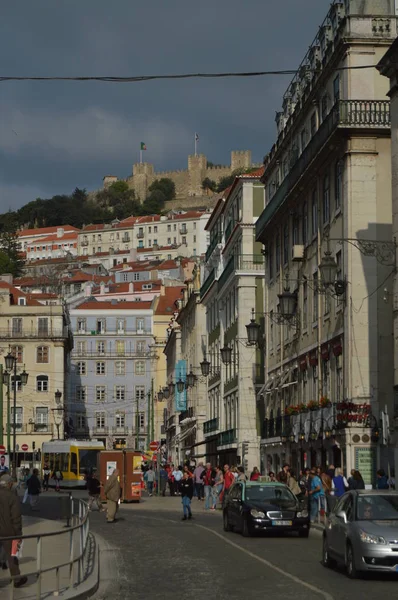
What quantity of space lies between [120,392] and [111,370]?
8.89 ft

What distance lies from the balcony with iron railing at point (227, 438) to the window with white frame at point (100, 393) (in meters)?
64.8

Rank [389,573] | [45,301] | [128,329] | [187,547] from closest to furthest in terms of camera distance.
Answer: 1. [389,573]
2. [187,547]
3. [45,301]
4. [128,329]

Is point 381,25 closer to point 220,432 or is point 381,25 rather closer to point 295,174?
point 295,174

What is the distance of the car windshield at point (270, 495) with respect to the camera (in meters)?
28.1

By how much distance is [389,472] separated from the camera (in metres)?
37.2

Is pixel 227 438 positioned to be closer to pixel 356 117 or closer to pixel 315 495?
pixel 356 117

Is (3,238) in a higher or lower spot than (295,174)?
higher

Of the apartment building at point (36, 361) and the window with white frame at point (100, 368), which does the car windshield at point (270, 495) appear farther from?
the window with white frame at point (100, 368)

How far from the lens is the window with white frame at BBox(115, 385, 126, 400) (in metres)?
135

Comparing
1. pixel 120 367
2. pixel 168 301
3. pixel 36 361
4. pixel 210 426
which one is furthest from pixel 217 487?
pixel 168 301

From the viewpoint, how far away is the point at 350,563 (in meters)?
18.1

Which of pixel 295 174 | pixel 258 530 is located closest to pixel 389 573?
pixel 258 530

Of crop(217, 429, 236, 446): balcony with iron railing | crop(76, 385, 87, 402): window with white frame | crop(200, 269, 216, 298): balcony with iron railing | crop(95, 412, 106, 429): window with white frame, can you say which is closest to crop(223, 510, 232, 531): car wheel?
crop(217, 429, 236, 446): balcony with iron railing

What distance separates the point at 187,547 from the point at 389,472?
535 inches
